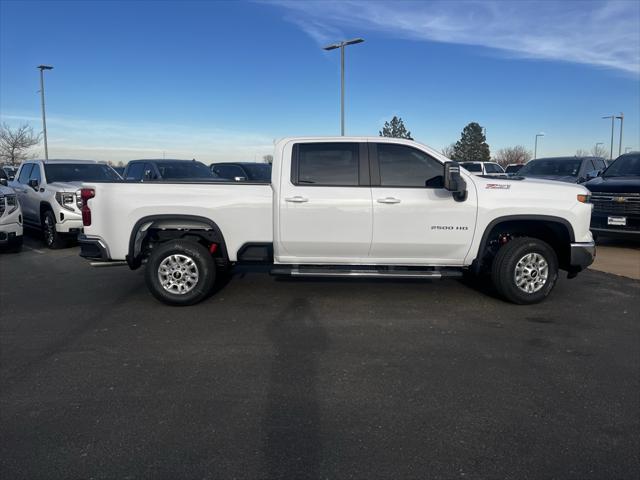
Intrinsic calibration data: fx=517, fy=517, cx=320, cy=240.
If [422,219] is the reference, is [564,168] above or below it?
above

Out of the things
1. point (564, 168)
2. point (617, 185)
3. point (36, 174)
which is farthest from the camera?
point (564, 168)

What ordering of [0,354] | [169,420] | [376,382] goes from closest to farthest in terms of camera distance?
[169,420] < [376,382] < [0,354]

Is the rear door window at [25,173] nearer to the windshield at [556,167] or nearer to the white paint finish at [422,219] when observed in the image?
the white paint finish at [422,219]

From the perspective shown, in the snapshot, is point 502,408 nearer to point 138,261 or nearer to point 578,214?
point 578,214

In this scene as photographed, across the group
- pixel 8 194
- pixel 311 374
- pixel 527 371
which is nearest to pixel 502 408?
pixel 527 371

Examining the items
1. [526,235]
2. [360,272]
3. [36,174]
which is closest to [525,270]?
[526,235]

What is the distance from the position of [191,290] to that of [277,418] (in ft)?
9.75

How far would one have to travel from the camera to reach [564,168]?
1466cm

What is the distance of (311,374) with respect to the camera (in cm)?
425

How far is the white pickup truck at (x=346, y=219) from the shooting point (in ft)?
19.7

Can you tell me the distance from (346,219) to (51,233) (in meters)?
7.74

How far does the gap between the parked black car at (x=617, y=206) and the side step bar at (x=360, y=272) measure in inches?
217

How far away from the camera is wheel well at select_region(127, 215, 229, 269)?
6086mm

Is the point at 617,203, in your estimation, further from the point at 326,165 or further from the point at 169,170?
the point at 169,170
